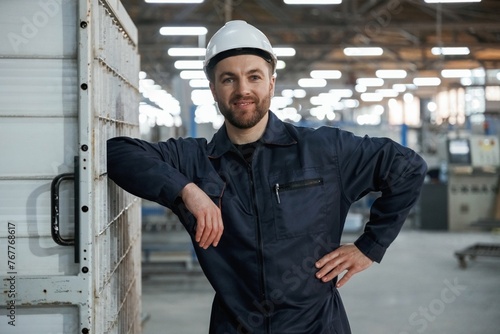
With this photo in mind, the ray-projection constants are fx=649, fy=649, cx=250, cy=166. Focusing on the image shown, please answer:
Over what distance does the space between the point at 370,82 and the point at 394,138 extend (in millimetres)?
10140

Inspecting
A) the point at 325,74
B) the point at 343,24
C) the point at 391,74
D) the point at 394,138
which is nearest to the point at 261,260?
the point at 394,138

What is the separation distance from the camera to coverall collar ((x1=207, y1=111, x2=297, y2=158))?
2783 millimetres

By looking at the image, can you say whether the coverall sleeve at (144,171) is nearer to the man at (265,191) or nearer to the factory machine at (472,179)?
the man at (265,191)

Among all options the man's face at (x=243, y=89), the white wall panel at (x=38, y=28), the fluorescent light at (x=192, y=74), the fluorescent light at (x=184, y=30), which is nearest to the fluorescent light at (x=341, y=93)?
the fluorescent light at (x=192, y=74)

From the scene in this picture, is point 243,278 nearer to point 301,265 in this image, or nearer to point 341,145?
point 301,265

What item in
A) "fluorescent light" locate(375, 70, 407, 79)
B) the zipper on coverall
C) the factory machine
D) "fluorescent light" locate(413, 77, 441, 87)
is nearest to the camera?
the zipper on coverall

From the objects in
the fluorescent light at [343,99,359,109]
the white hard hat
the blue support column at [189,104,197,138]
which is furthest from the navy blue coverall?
the fluorescent light at [343,99,359,109]

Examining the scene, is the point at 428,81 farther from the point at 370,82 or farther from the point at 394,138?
the point at 394,138

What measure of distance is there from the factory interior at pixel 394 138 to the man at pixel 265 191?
2.06 m

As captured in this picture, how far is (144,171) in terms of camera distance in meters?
2.60

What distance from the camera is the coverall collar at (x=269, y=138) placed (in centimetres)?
278

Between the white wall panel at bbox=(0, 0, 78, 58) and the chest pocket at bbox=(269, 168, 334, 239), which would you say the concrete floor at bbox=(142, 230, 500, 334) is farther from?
the white wall panel at bbox=(0, 0, 78, 58)

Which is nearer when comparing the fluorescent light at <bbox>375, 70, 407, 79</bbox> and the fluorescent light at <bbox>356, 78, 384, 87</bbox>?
the fluorescent light at <bbox>375, 70, 407, 79</bbox>

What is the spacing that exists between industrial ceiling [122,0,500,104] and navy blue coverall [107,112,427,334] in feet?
26.8
